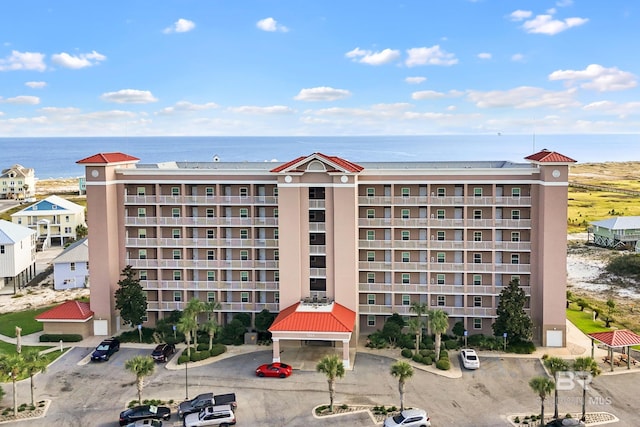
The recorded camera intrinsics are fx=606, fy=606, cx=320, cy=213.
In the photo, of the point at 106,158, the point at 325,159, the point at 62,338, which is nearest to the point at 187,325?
the point at 62,338

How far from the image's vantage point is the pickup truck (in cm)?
3525

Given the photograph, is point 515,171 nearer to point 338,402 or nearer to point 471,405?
point 471,405

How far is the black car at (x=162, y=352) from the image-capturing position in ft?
147

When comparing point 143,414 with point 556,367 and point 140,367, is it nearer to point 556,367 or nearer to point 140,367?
point 140,367

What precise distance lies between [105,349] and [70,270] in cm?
2617

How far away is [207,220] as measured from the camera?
169 feet

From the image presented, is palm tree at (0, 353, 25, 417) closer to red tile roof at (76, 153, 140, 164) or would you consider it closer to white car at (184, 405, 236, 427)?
white car at (184, 405, 236, 427)

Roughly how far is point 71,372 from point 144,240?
12.9m

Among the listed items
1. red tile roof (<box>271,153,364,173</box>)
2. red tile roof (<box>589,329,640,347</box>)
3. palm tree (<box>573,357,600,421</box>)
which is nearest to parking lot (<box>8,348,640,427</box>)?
palm tree (<box>573,357,600,421</box>)

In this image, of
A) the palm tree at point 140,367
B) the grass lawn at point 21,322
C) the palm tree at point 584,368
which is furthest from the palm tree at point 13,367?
the palm tree at point 584,368

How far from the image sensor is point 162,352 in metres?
45.1

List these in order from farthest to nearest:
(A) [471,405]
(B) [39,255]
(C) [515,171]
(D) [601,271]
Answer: (B) [39,255] < (D) [601,271] < (C) [515,171] < (A) [471,405]

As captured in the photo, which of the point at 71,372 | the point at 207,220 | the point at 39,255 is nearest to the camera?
the point at 71,372

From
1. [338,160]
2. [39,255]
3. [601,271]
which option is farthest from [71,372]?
[601,271]
